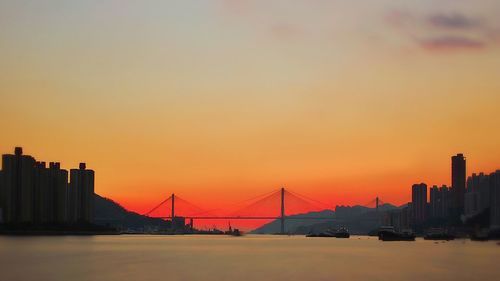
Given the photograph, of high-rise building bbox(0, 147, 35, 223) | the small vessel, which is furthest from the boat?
high-rise building bbox(0, 147, 35, 223)

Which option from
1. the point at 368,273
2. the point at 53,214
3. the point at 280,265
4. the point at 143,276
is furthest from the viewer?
the point at 53,214

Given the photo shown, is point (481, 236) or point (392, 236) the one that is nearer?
point (392, 236)

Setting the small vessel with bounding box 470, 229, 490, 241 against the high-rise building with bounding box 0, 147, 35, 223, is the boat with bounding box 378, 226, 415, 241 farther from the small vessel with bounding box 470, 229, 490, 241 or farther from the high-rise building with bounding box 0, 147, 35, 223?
the high-rise building with bounding box 0, 147, 35, 223

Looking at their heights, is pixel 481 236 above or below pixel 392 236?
below

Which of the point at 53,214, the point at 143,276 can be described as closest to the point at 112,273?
the point at 143,276

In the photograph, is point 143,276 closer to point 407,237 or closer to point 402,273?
point 402,273

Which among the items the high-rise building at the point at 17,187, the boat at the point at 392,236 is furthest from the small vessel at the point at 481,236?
the high-rise building at the point at 17,187

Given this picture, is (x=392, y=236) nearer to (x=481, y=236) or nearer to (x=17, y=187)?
(x=481, y=236)

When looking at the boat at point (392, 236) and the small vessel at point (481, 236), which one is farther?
the small vessel at point (481, 236)

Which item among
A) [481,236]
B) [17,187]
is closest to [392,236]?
[481,236]

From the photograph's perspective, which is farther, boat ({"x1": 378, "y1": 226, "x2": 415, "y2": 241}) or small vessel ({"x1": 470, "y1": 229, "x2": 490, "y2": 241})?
small vessel ({"x1": 470, "y1": 229, "x2": 490, "y2": 241})

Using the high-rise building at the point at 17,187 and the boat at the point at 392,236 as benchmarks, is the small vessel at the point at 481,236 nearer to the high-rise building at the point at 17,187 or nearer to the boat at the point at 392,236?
the boat at the point at 392,236
